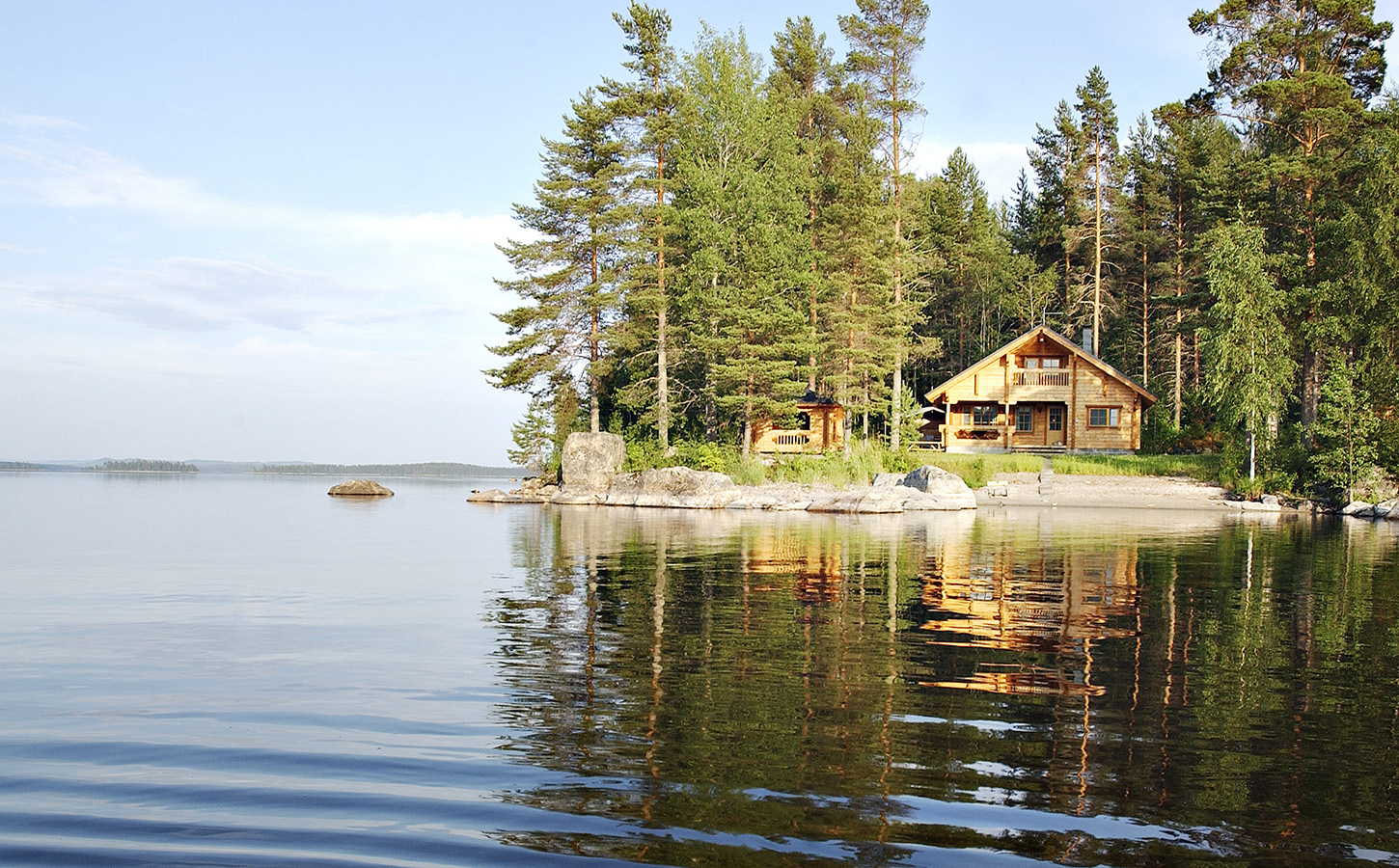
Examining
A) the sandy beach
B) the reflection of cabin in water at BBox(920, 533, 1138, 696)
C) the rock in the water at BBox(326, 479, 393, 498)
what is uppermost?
the sandy beach

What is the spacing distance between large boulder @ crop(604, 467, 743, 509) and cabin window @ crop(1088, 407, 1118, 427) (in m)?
23.6

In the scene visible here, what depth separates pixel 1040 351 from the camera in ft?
174

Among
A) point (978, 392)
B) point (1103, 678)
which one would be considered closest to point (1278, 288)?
point (978, 392)

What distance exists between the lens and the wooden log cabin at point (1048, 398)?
51.7m

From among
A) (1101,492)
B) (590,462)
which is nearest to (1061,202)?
(1101,492)

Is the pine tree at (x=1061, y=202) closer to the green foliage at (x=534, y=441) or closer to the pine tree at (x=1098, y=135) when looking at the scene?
the pine tree at (x=1098, y=135)

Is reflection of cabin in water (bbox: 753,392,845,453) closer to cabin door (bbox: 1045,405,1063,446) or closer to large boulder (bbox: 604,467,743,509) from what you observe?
large boulder (bbox: 604,467,743,509)

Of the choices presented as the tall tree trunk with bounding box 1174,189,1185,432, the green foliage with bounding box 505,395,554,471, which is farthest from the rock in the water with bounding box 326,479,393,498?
the tall tree trunk with bounding box 1174,189,1185,432

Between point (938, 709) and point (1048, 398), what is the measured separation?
48.8 m

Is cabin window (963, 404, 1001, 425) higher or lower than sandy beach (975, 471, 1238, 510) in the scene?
higher

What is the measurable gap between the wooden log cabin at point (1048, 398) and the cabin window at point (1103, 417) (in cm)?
5

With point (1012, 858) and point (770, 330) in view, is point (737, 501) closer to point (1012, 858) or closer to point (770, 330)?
point (770, 330)

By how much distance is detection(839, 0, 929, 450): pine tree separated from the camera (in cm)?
4950

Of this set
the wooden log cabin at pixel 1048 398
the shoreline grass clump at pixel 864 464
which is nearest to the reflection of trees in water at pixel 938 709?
the shoreline grass clump at pixel 864 464
